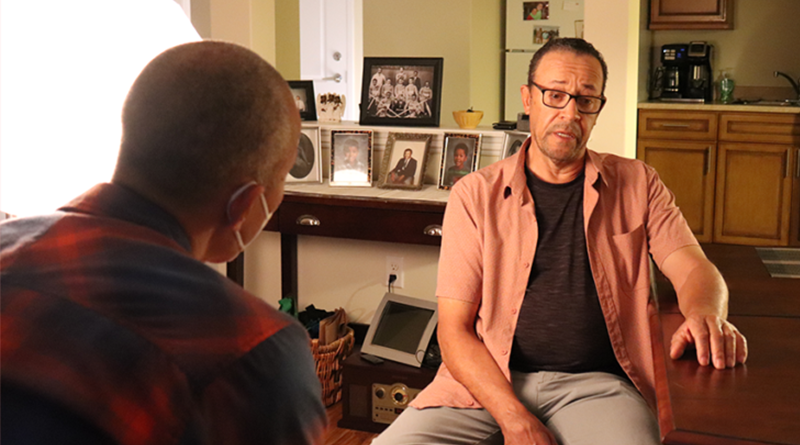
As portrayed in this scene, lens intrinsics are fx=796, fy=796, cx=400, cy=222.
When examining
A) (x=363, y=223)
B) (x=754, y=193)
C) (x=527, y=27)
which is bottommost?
(x=754, y=193)

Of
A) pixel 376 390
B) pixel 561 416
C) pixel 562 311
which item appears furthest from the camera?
pixel 376 390

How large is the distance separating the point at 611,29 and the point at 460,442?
1671 mm

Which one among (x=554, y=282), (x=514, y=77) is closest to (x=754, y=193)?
(x=514, y=77)

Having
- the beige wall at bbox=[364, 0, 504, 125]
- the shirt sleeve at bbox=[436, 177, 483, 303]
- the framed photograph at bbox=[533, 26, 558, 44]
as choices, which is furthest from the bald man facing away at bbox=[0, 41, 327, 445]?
the framed photograph at bbox=[533, 26, 558, 44]

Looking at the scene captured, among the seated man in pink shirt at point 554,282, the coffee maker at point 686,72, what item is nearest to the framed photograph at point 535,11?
the coffee maker at point 686,72

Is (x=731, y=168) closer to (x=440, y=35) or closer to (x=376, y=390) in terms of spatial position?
(x=440, y=35)

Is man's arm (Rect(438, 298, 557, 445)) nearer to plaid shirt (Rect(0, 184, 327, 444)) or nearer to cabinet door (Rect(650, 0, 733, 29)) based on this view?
plaid shirt (Rect(0, 184, 327, 444))

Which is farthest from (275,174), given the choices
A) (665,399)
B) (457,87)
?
(457,87)

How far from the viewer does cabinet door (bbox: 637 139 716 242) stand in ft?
16.3

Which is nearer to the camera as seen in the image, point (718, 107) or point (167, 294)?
point (167, 294)

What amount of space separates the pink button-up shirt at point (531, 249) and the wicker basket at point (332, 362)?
1.04 m

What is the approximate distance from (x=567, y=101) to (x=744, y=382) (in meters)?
0.89

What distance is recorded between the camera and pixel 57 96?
129 centimetres

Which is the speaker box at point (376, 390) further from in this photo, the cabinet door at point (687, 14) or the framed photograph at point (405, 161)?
the cabinet door at point (687, 14)
